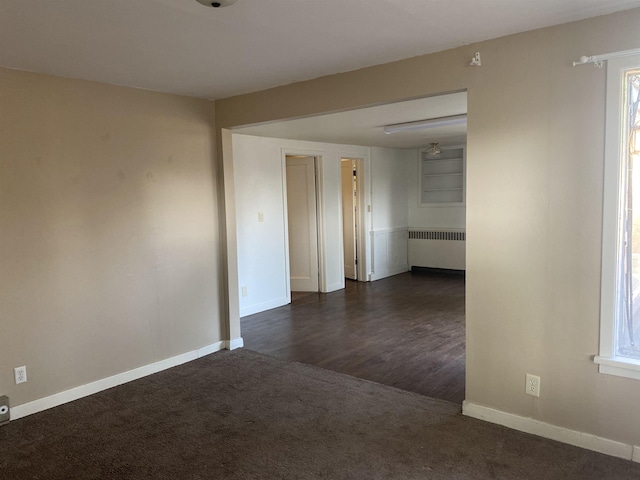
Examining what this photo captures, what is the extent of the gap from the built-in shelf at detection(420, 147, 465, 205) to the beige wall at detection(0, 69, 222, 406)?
5121 mm

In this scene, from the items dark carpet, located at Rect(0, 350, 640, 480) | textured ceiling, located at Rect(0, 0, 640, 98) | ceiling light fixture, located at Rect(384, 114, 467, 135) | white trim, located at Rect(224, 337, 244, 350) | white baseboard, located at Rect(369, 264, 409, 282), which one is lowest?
dark carpet, located at Rect(0, 350, 640, 480)

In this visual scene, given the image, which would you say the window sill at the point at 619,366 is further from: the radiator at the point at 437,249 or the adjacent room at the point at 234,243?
the radiator at the point at 437,249

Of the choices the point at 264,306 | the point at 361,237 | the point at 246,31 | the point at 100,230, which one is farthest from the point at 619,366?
the point at 361,237

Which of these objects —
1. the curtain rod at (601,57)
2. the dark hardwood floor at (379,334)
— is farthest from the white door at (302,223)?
the curtain rod at (601,57)

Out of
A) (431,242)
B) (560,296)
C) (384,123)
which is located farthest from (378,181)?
(560,296)

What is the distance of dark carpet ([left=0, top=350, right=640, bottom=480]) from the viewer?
2424mm

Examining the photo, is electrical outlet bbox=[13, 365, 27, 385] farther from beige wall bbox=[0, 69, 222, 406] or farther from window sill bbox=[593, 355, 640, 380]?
window sill bbox=[593, 355, 640, 380]

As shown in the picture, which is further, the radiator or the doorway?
the radiator

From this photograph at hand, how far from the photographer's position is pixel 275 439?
2.75 metres

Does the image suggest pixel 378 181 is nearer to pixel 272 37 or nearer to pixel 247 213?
pixel 247 213

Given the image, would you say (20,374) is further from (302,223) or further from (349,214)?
(349,214)

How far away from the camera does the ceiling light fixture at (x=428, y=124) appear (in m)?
4.89

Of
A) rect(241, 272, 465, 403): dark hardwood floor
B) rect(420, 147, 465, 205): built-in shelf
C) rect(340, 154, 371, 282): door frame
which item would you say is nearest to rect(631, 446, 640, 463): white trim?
rect(241, 272, 465, 403): dark hardwood floor

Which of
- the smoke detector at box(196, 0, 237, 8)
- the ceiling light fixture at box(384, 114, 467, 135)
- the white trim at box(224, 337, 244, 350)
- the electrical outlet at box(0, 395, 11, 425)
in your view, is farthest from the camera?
the ceiling light fixture at box(384, 114, 467, 135)
